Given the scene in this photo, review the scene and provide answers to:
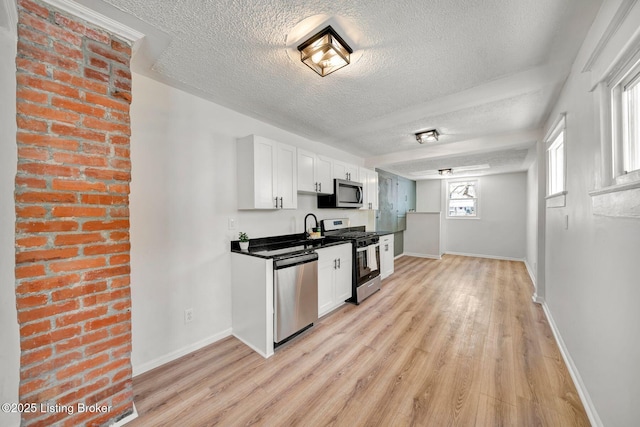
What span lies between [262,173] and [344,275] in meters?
1.78

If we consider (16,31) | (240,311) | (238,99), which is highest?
(238,99)

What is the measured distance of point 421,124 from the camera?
3.14 meters

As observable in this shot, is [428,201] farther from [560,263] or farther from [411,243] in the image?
[560,263]

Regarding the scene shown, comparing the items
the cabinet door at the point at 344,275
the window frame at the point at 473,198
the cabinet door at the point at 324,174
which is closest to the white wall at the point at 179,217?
the cabinet door at the point at 324,174

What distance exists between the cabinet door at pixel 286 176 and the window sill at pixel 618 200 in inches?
100

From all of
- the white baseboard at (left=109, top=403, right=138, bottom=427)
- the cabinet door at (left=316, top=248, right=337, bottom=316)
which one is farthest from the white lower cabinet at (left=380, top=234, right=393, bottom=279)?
the white baseboard at (left=109, top=403, right=138, bottom=427)

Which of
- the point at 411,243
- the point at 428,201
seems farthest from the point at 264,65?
the point at 428,201

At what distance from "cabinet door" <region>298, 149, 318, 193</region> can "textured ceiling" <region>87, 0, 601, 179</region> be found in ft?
1.45

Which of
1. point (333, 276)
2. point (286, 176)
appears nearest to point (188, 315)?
point (333, 276)

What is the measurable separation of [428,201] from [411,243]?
1.63 m

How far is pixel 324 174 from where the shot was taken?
3490mm

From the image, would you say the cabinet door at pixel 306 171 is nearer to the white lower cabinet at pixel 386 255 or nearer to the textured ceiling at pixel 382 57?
the textured ceiling at pixel 382 57

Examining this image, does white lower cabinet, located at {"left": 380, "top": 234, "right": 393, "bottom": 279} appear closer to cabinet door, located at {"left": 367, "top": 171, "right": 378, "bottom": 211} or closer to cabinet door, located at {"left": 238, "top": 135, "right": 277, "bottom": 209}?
cabinet door, located at {"left": 367, "top": 171, "right": 378, "bottom": 211}

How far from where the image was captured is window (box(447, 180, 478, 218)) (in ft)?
22.0
